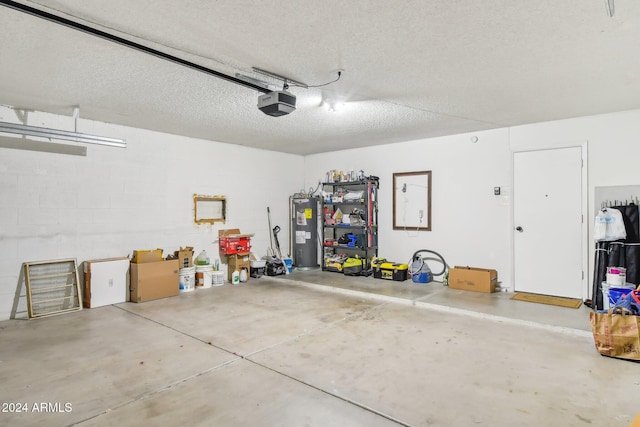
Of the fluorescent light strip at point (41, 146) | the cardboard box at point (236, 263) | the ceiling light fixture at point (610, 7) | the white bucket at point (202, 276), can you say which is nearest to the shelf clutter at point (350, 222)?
A: the cardboard box at point (236, 263)

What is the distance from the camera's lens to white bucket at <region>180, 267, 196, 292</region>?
5.66 meters

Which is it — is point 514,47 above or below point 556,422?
above

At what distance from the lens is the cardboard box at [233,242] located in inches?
249

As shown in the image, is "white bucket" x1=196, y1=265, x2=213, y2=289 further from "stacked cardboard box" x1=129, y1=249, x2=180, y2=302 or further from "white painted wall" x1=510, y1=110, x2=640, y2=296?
"white painted wall" x1=510, y1=110, x2=640, y2=296

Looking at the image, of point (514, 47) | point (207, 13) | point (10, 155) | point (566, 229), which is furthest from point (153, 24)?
point (566, 229)

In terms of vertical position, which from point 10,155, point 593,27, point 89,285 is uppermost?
point 593,27

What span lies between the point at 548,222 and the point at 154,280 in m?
5.89

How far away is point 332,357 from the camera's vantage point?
3.14 m

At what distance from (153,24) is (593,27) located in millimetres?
3062

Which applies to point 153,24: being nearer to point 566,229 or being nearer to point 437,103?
point 437,103

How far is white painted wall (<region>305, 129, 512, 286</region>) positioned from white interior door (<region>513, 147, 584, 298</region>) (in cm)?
18

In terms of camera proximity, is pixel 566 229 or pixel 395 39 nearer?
pixel 395 39

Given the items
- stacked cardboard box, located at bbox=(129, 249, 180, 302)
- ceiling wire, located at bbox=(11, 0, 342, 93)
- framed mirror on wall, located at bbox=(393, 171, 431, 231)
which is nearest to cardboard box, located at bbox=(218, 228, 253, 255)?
stacked cardboard box, located at bbox=(129, 249, 180, 302)

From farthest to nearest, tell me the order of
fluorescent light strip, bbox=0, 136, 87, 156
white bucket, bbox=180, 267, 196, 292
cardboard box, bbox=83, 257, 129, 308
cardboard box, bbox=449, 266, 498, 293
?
1. white bucket, bbox=180, 267, 196, 292
2. cardboard box, bbox=449, 266, 498, 293
3. cardboard box, bbox=83, 257, 129, 308
4. fluorescent light strip, bbox=0, 136, 87, 156
